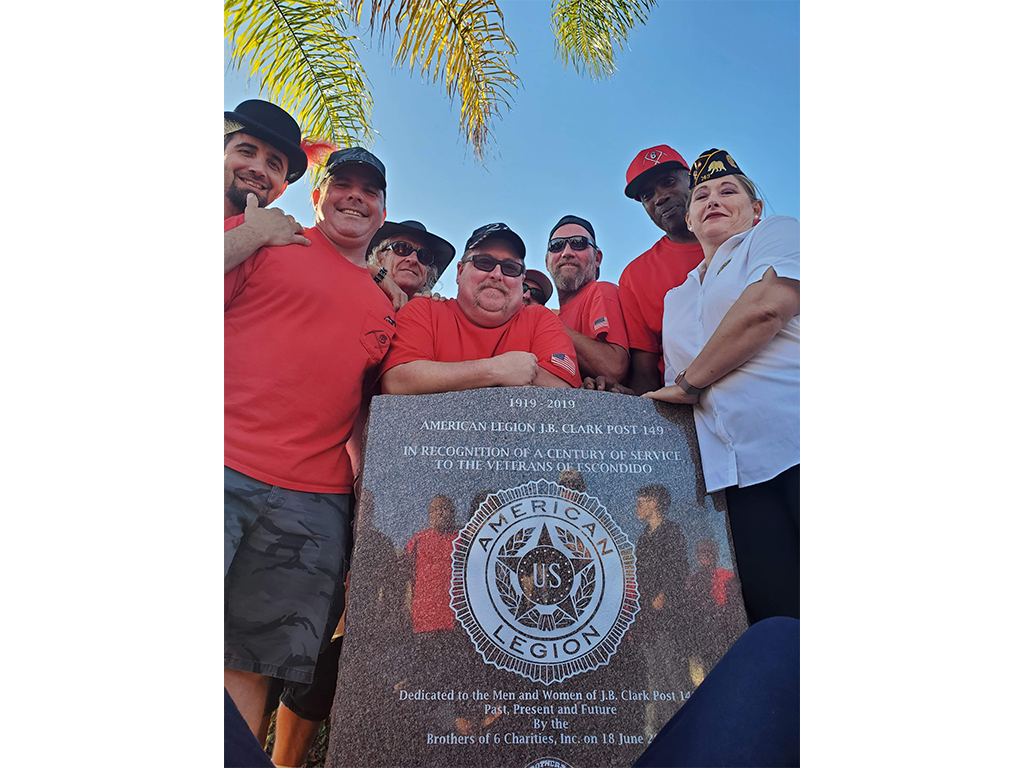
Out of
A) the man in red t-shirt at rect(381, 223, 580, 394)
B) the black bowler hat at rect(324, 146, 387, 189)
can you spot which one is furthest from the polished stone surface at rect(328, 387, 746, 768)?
the black bowler hat at rect(324, 146, 387, 189)

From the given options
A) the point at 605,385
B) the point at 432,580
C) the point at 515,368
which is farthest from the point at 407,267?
the point at 432,580

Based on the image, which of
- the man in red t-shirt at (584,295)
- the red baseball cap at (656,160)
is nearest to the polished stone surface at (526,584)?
the man in red t-shirt at (584,295)

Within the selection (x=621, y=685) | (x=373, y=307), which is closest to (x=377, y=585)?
(x=621, y=685)

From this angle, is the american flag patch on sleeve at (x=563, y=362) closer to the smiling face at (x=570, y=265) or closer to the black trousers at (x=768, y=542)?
the smiling face at (x=570, y=265)

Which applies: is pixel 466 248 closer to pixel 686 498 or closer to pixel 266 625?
pixel 686 498

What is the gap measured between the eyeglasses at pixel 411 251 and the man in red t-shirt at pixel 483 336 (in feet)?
0.60

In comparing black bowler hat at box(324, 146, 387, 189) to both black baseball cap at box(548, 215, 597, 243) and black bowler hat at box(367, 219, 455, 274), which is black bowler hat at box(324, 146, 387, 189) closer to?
black bowler hat at box(367, 219, 455, 274)

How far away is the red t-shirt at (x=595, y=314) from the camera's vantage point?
4117 millimetres

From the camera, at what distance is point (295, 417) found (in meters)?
3.69

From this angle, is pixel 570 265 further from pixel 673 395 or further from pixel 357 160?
pixel 357 160

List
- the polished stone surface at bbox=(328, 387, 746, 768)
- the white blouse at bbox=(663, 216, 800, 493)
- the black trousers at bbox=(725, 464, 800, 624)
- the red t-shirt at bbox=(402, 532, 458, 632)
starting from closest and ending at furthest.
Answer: the polished stone surface at bbox=(328, 387, 746, 768) → the red t-shirt at bbox=(402, 532, 458, 632) → the black trousers at bbox=(725, 464, 800, 624) → the white blouse at bbox=(663, 216, 800, 493)

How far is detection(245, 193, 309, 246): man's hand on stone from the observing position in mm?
3854

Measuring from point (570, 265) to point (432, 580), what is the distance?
192cm

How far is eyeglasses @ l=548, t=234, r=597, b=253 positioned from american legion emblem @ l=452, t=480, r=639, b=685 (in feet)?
4.52
